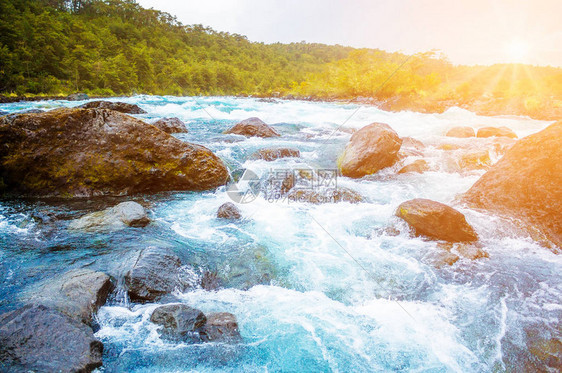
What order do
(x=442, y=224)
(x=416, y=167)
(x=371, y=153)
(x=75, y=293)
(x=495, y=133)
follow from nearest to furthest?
1. (x=75, y=293)
2. (x=442, y=224)
3. (x=371, y=153)
4. (x=416, y=167)
5. (x=495, y=133)

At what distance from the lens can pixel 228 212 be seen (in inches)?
220

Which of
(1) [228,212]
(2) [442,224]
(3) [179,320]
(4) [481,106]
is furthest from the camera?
(4) [481,106]

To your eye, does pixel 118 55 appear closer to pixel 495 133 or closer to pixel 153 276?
pixel 495 133

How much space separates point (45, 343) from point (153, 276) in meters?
1.30

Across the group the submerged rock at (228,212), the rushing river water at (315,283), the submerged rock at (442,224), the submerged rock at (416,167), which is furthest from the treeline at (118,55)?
the submerged rock at (442,224)

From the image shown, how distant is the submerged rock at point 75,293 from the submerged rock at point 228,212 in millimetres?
2465

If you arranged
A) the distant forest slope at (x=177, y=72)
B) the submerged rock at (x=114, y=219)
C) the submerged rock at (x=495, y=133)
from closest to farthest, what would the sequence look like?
the submerged rock at (x=114, y=219)
the submerged rock at (x=495, y=133)
the distant forest slope at (x=177, y=72)

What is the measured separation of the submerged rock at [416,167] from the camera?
823 centimetres

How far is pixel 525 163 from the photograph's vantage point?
5457mm

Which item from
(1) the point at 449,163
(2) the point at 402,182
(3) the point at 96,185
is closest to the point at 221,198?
(3) the point at 96,185

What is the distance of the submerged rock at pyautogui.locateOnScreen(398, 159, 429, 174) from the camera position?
324 inches

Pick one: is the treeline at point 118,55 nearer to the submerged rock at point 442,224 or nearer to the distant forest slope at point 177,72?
the distant forest slope at point 177,72

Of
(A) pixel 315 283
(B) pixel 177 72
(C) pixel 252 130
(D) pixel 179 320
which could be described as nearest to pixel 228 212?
(A) pixel 315 283

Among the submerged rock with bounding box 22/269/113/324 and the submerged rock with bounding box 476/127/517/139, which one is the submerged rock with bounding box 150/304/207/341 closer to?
the submerged rock with bounding box 22/269/113/324
